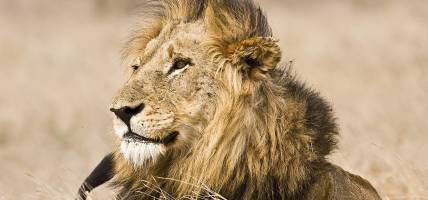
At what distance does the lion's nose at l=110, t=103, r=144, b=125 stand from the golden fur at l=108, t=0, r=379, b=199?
0.04 m

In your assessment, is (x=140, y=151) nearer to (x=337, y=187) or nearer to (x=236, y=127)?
(x=236, y=127)

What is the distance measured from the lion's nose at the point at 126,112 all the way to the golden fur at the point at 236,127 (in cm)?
4

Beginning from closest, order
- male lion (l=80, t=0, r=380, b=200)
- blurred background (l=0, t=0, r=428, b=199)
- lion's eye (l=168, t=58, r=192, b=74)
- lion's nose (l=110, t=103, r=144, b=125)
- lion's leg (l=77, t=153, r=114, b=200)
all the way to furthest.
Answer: lion's nose (l=110, t=103, r=144, b=125) < male lion (l=80, t=0, r=380, b=200) < lion's eye (l=168, t=58, r=192, b=74) < lion's leg (l=77, t=153, r=114, b=200) < blurred background (l=0, t=0, r=428, b=199)

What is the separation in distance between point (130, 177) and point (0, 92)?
1076 cm

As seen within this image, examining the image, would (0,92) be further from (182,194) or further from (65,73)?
(182,194)

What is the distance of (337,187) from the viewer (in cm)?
510

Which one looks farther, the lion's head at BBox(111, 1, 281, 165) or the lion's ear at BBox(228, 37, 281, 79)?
the lion's ear at BBox(228, 37, 281, 79)

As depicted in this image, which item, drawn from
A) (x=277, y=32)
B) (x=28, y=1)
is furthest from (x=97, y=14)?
(x=277, y=32)

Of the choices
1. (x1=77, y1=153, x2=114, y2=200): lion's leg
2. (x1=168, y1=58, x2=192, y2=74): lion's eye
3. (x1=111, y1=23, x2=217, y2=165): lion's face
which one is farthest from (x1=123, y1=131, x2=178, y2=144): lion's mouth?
(x1=77, y1=153, x2=114, y2=200): lion's leg

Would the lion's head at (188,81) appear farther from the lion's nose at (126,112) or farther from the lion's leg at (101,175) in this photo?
the lion's leg at (101,175)

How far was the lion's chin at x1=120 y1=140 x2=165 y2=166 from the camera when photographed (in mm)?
4895

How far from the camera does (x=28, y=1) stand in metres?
29.8

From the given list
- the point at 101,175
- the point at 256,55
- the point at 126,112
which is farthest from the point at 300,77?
the point at 126,112

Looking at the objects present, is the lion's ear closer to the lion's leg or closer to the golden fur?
the golden fur
